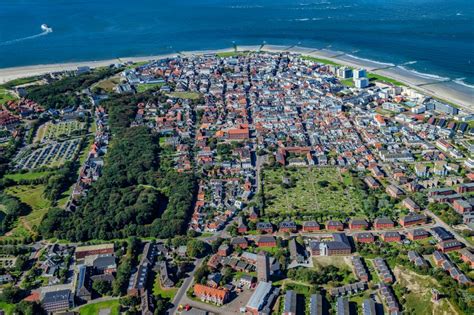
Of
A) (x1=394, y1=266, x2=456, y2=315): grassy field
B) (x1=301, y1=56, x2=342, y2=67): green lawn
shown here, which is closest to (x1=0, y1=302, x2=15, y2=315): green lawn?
(x1=394, y1=266, x2=456, y2=315): grassy field

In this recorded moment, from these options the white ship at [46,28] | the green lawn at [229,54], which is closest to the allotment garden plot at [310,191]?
the green lawn at [229,54]

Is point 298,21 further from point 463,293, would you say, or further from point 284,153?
point 463,293

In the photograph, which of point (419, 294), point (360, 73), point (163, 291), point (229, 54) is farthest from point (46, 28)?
point (419, 294)

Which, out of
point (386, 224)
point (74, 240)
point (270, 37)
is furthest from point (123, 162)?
point (270, 37)

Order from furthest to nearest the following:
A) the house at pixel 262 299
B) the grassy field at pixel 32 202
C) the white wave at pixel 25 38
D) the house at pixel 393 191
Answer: the white wave at pixel 25 38 → the house at pixel 393 191 → the grassy field at pixel 32 202 → the house at pixel 262 299

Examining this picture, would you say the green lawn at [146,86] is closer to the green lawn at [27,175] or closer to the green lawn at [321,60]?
the green lawn at [27,175]

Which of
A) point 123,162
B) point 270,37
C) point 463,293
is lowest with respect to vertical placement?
point 463,293
